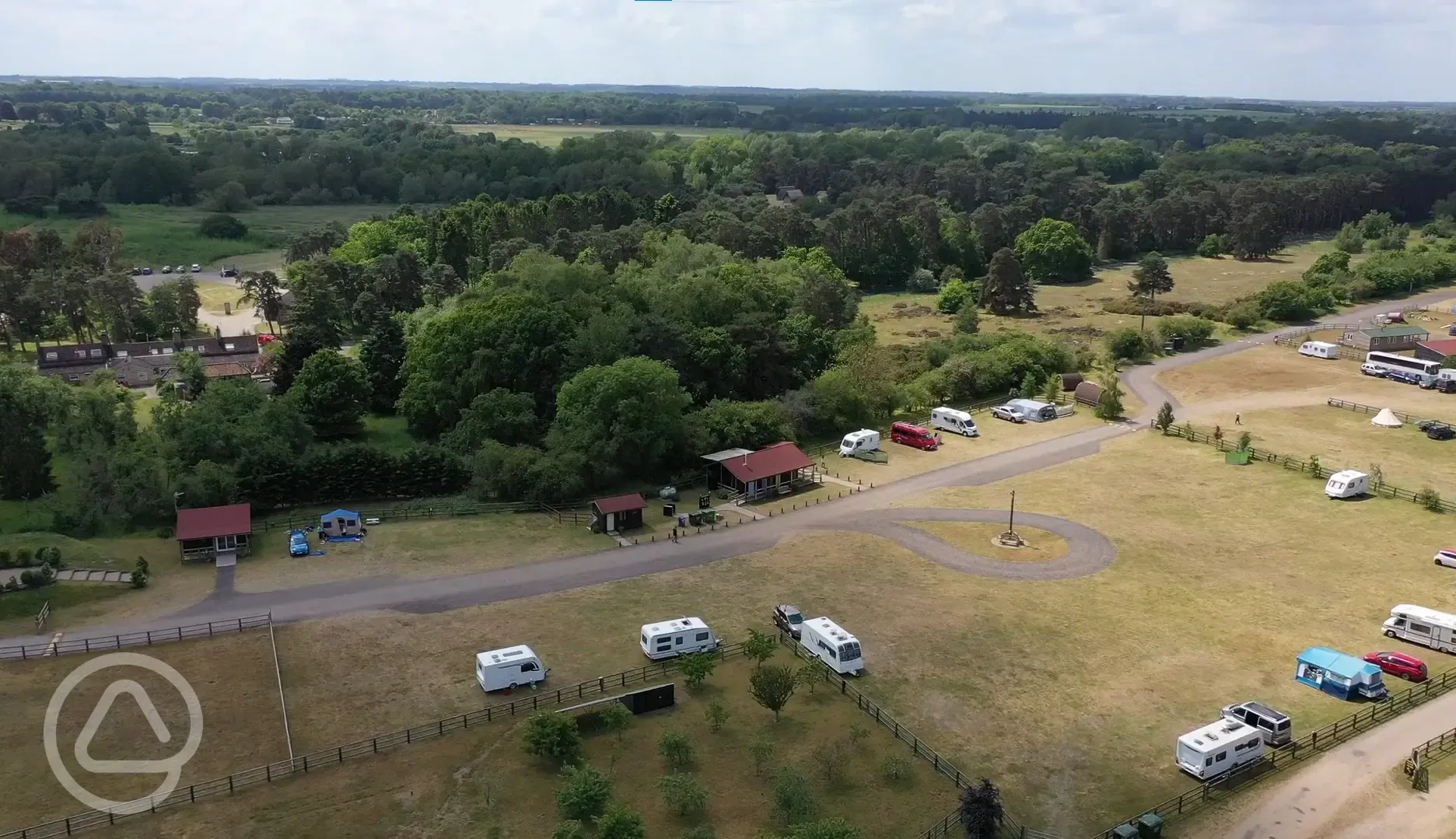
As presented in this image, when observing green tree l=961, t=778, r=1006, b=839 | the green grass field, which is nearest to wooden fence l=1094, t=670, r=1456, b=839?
green tree l=961, t=778, r=1006, b=839

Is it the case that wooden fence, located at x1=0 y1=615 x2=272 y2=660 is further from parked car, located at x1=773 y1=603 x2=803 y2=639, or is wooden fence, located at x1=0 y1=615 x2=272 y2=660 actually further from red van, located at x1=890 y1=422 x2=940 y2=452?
red van, located at x1=890 y1=422 x2=940 y2=452

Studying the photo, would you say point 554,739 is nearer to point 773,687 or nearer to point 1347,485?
point 773,687

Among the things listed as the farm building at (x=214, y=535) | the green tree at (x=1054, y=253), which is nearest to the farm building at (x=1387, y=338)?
the green tree at (x=1054, y=253)

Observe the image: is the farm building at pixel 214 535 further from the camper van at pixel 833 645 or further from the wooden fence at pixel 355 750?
the camper van at pixel 833 645
